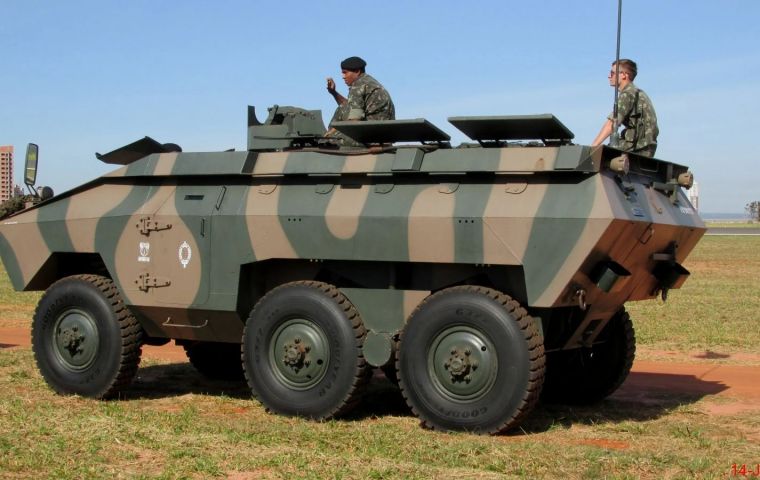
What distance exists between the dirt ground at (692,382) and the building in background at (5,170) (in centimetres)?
304

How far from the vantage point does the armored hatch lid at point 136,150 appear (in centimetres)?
941

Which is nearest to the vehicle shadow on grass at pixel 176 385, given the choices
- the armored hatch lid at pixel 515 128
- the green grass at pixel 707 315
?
the armored hatch lid at pixel 515 128

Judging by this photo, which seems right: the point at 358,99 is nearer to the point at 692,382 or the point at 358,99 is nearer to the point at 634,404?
the point at 634,404

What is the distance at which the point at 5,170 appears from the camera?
954 centimetres

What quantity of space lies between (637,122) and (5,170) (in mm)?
5445

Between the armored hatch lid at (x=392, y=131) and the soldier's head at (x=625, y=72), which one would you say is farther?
the soldier's head at (x=625, y=72)

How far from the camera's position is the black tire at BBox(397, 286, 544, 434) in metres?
7.15

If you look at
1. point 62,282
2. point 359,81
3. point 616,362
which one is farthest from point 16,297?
point 616,362

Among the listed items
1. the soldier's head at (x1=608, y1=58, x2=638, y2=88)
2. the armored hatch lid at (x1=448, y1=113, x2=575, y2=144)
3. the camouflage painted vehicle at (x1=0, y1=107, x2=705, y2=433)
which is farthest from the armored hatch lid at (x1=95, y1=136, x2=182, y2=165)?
the soldier's head at (x1=608, y1=58, x2=638, y2=88)

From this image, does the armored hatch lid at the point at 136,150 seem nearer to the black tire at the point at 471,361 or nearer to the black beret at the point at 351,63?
the black beret at the point at 351,63

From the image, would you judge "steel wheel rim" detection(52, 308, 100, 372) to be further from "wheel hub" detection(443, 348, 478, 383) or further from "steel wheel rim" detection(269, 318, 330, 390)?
"wheel hub" detection(443, 348, 478, 383)

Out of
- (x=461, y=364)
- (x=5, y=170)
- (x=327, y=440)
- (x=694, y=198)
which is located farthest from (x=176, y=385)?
(x=694, y=198)

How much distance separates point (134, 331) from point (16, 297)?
1209cm

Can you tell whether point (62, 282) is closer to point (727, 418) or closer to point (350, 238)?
point (350, 238)
